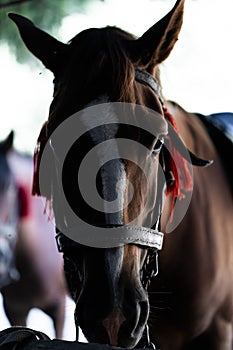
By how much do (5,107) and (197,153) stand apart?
2.19m

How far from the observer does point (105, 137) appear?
1.16 metres

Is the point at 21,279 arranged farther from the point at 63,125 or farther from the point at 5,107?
the point at 63,125

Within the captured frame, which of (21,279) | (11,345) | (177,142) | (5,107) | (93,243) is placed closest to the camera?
(11,345)

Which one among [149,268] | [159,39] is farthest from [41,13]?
[149,268]

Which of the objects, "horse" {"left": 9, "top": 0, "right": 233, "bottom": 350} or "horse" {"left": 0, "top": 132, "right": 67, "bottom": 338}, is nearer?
"horse" {"left": 9, "top": 0, "right": 233, "bottom": 350}

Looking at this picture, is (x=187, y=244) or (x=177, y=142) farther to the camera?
(x=187, y=244)

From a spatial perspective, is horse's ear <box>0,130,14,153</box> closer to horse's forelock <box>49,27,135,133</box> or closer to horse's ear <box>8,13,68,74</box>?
horse's ear <box>8,13,68,74</box>

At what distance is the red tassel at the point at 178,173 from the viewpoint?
4.49 feet

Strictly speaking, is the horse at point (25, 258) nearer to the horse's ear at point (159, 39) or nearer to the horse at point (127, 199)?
the horse at point (127, 199)

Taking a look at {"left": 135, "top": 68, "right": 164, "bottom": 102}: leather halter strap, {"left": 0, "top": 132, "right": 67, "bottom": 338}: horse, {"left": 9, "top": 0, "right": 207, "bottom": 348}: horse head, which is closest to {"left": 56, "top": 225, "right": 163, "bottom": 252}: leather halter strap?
{"left": 9, "top": 0, "right": 207, "bottom": 348}: horse head

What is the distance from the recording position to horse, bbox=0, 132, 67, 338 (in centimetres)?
288

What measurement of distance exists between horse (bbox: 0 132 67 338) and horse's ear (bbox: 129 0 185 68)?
5.47 feet

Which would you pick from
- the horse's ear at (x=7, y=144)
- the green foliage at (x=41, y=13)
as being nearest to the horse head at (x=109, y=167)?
the horse's ear at (x=7, y=144)

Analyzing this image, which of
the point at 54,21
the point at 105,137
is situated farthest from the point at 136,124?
the point at 54,21
